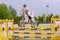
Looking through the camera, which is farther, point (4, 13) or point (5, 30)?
point (4, 13)

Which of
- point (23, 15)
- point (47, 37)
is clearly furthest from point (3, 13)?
point (47, 37)

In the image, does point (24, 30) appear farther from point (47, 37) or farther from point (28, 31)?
point (47, 37)

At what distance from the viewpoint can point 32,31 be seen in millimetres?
11750

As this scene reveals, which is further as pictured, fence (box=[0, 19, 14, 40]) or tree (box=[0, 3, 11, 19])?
tree (box=[0, 3, 11, 19])

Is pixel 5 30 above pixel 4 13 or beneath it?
above

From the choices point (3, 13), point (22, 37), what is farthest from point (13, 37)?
point (3, 13)

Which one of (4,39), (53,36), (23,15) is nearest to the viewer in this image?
(53,36)

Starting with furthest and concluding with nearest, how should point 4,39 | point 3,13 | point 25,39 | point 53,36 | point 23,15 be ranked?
1. point 3,13
2. point 23,15
3. point 25,39
4. point 4,39
5. point 53,36

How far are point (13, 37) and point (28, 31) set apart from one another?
84cm

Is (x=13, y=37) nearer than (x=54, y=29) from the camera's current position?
No

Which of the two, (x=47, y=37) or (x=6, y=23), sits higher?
(x=6, y=23)

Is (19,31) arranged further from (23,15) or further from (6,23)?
(23,15)

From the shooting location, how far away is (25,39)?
37.3ft

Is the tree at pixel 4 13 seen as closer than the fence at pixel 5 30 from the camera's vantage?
No
